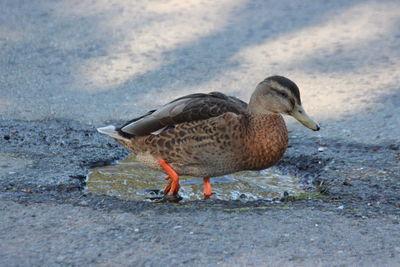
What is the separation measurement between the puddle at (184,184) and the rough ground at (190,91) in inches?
5.6

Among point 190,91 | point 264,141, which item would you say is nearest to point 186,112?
point 264,141

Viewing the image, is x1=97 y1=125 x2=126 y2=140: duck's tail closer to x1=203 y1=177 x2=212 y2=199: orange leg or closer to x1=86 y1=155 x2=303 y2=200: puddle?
x1=86 y1=155 x2=303 y2=200: puddle

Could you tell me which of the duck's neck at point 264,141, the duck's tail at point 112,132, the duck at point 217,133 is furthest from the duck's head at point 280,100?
the duck's tail at point 112,132

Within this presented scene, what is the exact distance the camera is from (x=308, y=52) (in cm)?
716

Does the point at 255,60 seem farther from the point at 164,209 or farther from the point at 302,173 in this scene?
the point at 164,209

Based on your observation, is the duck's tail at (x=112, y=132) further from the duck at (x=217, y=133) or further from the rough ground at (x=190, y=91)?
the rough ground at (x=190, y=91)

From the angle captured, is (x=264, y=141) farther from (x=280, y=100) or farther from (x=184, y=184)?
(x=184, y=184)

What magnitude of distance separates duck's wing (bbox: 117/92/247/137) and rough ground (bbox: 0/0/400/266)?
59 cm

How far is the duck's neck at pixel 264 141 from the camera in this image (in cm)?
451

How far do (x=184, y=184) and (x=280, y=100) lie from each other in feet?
3.42

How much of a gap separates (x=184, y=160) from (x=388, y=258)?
64.4 inches

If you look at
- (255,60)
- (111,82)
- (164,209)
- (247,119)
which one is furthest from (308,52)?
(164,209)

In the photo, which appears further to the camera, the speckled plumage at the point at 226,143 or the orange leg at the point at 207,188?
the orange leg at the point at 207,188

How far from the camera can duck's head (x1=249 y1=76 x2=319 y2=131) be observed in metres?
4.65
